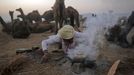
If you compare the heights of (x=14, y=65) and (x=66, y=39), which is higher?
(x=66, y=39)

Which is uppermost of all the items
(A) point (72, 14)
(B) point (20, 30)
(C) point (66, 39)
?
(A) point (72, 14)

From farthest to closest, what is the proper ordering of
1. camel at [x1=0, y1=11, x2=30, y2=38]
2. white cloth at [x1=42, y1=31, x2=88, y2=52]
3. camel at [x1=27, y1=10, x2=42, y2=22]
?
camel at [x1=27, y1=10, x2=42, y2=22], camel at [x1=0, y1=11, x2=30, y2=38], white cloth at [x1=42, y1=31, x2=88, y2=52]

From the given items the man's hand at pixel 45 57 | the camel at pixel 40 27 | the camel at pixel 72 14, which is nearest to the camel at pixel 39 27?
the camel at pixel 40 27

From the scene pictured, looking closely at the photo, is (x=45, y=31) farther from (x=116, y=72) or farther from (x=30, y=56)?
(x=116, y=72)

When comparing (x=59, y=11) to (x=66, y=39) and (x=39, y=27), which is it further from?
(x=39, y=27)

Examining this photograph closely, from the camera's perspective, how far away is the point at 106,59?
6664 mm

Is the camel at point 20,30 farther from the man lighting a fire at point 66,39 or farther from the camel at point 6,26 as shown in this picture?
the man lighting a fire at point 66,39

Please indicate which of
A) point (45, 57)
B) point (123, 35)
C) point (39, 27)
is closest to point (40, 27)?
point (39, 27)

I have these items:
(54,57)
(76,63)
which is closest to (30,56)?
(54,57)

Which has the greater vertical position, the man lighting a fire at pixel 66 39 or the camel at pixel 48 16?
the man lighting a fire at pixel 66 39

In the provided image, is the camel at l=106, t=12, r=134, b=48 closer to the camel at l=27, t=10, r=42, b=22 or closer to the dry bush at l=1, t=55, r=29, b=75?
the dry bush at l=1, t=55, r=29, b=75

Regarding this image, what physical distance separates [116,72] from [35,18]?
11.0 m

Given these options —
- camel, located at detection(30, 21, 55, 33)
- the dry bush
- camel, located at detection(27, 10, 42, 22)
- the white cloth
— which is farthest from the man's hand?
camel, located at detection(27, 10, 42, 22)

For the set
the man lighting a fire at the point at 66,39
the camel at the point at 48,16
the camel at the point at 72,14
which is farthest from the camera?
the camel at the point at 48,16
